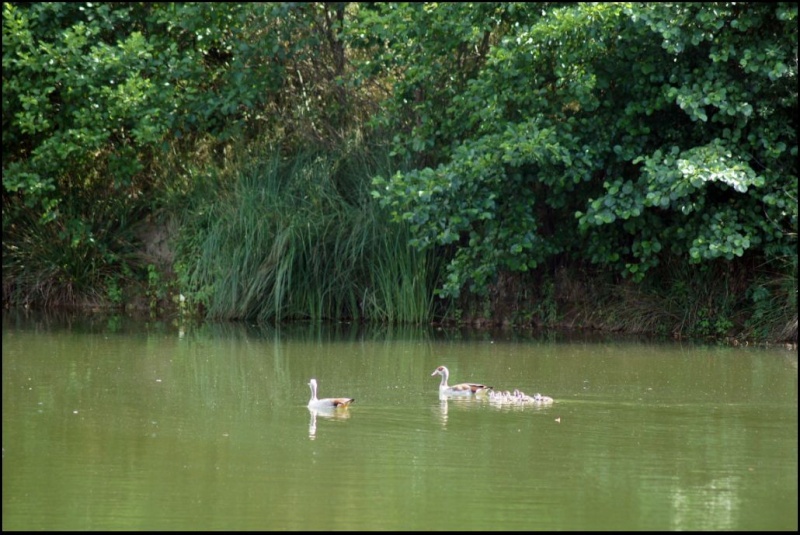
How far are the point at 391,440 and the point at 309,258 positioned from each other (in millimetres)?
9853

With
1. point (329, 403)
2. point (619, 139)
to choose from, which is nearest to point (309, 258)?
point (619, 139)

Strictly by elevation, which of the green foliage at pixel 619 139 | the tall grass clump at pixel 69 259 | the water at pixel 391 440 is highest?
the green foliage at pixel 619 139

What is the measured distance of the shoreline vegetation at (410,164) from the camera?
1566 cm

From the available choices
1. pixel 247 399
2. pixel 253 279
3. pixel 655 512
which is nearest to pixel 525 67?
pixel 253 279

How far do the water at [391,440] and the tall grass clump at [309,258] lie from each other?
3.61 metres

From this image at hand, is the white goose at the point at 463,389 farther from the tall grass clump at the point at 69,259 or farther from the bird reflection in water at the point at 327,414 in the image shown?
the tall grass clump at the point at 69,259

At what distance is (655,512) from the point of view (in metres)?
7.16

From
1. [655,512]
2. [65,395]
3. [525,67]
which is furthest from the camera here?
[525,67]

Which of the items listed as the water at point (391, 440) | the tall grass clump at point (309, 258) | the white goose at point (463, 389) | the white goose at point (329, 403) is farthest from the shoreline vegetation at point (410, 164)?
the white goose at point (329, 403)

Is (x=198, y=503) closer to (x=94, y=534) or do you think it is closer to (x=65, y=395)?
(x=94, y=534)

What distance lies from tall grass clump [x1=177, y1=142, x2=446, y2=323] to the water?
3.61m

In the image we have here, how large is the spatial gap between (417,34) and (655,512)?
1081 centimetres

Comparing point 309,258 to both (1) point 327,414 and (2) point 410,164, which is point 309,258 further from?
(1) point 327,414

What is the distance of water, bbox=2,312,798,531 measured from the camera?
23.3ft
